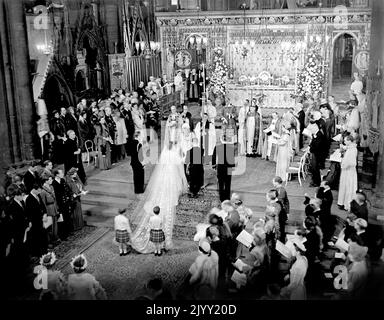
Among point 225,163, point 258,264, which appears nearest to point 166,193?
point 225,163

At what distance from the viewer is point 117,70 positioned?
20.6 metres

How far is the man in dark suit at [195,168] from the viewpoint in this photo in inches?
440

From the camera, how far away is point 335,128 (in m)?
14.6

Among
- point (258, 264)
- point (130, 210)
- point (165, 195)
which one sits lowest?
point (130, 210)

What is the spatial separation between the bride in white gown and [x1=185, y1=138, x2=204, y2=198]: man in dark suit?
216 mm

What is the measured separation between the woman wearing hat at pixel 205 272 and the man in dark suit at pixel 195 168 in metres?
4.10

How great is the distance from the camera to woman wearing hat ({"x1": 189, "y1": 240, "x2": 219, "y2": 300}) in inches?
276

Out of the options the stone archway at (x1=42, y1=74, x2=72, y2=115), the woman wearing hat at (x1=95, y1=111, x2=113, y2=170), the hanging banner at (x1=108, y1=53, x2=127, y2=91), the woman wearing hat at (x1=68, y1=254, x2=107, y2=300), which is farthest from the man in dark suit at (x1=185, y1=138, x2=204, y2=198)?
the hanging banner at (x1=108, y1=53, x2=127, y2=91)

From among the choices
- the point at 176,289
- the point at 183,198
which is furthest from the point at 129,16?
the point at 176,289

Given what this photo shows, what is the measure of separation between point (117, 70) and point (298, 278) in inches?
609

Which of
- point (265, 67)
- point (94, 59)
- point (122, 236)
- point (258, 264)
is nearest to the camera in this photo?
point (258, 264)

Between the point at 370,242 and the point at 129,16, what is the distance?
1704cm

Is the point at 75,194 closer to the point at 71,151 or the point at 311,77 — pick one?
the point at 71,151

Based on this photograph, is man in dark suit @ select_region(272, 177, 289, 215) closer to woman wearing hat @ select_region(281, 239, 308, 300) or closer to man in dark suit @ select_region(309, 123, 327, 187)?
woman wearing hat @ select_region(281, 239, 308, 300)
